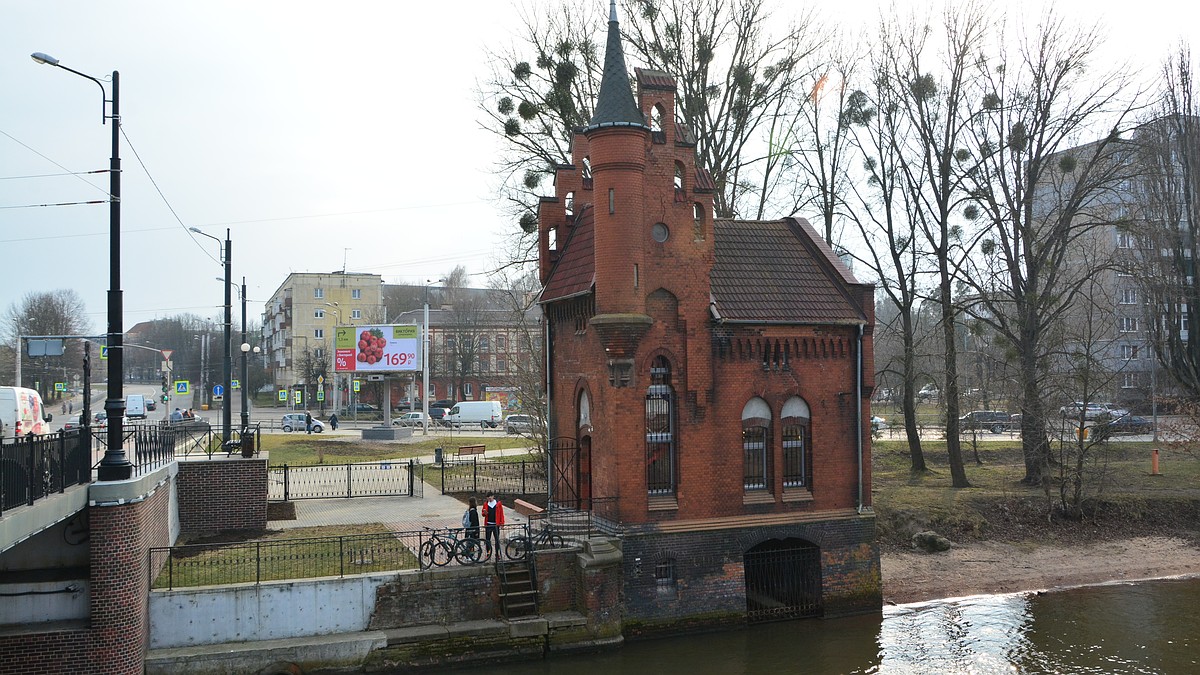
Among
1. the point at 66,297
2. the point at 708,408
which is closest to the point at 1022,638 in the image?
the point at 708,408

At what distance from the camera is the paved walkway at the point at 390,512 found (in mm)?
23297

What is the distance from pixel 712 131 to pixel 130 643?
85.7ft

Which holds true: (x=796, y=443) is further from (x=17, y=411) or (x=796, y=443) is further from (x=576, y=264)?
(x=17, y=411)

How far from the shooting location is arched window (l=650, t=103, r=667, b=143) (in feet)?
68.3

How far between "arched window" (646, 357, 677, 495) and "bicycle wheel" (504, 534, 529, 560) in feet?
10.2

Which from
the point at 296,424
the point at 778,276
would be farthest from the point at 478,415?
the point at 778,276

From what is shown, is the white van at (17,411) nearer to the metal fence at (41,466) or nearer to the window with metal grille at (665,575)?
the metal fence at (41,466)

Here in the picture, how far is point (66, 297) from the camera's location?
74.6 meters

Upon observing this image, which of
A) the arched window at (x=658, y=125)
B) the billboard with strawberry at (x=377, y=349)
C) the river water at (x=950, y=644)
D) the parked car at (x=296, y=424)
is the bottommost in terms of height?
the river water at (x=950, y=644)

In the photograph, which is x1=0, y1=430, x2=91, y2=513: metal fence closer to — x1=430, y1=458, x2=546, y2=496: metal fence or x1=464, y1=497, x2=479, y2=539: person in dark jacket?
x1=464, y1=497, x2=479, y2=539: person in dark jacket

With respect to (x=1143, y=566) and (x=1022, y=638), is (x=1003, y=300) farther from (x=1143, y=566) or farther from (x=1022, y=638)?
(x=1022, y=638)

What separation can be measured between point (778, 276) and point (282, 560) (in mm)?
13103

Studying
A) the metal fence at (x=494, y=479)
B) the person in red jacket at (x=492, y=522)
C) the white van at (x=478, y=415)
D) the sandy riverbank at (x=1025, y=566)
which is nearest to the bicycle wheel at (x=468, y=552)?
the person in red jacket at (x=492, y=522)

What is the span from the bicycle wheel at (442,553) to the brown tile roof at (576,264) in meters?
6.37
